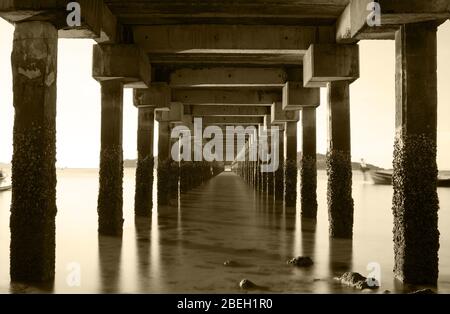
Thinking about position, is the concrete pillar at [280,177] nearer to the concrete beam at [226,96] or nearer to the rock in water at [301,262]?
the concrete beam at [226,96]

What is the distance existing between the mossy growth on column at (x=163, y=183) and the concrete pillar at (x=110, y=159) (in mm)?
7193

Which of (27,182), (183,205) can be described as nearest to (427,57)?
(27,182)

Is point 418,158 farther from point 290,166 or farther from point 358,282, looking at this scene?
point 290,166

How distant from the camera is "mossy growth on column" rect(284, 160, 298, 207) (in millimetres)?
17406

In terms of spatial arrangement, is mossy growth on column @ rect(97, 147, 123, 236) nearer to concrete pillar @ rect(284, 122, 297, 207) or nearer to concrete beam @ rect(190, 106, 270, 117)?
concrete pillar @ rect(284, 122, 297, 207)

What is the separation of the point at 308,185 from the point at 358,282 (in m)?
8.00

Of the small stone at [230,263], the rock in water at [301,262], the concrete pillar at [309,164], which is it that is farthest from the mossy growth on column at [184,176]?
the rock in water at [301,262]

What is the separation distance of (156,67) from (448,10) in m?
9.21

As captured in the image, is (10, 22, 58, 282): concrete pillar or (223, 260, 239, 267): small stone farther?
(223, 260, 239, 267): small stone

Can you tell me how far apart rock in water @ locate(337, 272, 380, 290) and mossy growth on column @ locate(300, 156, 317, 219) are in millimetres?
7574

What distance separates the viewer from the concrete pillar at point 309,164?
14.1 metres

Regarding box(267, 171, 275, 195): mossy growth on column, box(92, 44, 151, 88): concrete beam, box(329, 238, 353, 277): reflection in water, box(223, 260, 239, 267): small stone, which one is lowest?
box(329, 238, 353, 277): reflection in water

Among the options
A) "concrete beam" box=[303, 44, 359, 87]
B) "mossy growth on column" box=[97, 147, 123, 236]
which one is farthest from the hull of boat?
"mossy growth on column" box=[97, 147, 123, 236]
